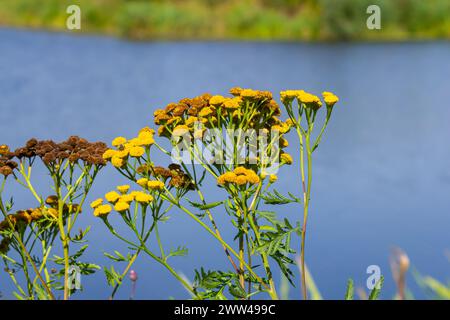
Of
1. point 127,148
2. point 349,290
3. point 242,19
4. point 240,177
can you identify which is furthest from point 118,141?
point 242,19

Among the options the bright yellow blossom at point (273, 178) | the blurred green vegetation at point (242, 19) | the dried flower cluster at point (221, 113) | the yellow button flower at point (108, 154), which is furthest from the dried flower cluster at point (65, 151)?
the blurred green vegetation at point (242, 19)

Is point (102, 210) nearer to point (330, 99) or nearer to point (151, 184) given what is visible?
point (151, 184)

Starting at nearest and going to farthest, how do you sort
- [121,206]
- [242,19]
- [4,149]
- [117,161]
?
[121,206] → [117,161] → [4,149] → [242,19]

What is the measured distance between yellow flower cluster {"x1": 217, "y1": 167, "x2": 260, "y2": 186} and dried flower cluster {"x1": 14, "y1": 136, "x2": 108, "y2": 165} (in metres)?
0.41

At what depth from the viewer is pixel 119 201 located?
2223 millimetres

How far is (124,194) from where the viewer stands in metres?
2.34

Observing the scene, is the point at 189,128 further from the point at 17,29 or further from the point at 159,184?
the point at 17,29

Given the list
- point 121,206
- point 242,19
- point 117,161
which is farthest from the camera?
point 242,19

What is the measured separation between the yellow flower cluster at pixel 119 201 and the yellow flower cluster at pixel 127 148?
0.11 meters

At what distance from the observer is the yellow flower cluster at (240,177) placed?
2.21 metres

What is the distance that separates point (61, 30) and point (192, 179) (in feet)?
46.8

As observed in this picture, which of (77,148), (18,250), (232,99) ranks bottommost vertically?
(18,250)

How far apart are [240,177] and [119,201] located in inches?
15.4

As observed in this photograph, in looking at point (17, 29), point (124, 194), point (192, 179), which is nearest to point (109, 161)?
point (124, 194)
